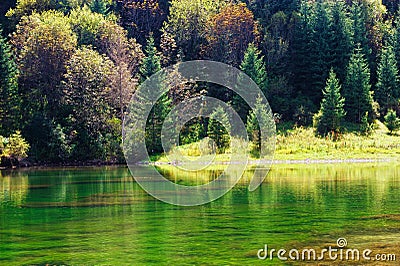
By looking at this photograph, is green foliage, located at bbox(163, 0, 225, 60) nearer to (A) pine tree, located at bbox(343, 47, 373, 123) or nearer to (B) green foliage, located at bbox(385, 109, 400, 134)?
(A) pine tree, located at bbox(343, 47, 373, 123)

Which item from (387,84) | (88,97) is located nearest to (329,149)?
(387,84)

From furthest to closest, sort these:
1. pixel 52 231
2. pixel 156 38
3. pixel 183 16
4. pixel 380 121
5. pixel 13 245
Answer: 1. pixel 156 38
2. pixel 183 16
3. pixel 380 121
4. pixel 52 231
5. pixel 13 245

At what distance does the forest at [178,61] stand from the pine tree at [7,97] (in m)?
0.10

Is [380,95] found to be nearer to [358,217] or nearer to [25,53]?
[25,53]

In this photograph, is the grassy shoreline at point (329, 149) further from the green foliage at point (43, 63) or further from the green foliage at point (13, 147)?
the green foliage at point (43, 63)

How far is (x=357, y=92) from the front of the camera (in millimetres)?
71375

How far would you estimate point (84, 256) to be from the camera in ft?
58.5

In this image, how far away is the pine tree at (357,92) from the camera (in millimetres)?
70812

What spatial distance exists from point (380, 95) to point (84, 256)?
62.0 meters

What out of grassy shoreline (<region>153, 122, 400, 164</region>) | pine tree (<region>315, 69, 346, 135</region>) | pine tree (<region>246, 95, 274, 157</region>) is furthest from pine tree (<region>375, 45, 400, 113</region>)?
pine tree (<region>246, 95, 274, 157</region>)

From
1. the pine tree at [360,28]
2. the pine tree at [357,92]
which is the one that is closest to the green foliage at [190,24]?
the pine tree at [360,28]

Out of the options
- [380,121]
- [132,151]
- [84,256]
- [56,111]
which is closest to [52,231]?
[84,256]
